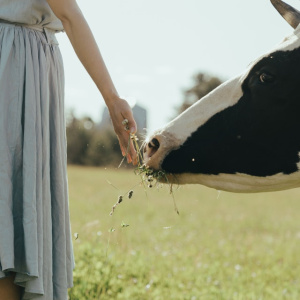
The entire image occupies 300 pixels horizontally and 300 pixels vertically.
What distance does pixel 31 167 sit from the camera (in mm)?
2529

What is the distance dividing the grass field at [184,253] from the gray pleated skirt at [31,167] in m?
0.36

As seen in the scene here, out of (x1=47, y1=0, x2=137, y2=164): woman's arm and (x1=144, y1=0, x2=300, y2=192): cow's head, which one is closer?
(x1=47, y1=0, x2=137, y2=164): woman's arm

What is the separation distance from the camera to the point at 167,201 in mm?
15656

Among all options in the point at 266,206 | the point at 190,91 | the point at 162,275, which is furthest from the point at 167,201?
the point at 190,91

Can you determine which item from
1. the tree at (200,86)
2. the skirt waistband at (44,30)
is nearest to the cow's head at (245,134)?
the skirt waistband at (44,30)

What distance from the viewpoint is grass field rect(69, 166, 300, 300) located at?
463 centimetres

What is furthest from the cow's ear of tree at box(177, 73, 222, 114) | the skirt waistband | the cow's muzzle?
tree at box(177, 73, 222, 114)

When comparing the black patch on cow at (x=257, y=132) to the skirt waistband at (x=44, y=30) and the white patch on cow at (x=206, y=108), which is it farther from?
the skirt waistband at (x=44, y=30)

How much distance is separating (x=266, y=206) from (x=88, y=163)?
1112 inches

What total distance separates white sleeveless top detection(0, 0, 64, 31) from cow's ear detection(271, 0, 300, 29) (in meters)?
1.39

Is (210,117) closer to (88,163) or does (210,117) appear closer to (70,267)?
(70,267)

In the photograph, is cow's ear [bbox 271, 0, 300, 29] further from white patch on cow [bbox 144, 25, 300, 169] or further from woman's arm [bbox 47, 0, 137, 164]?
woman's arm [bbox 47, 0, 137, 164]

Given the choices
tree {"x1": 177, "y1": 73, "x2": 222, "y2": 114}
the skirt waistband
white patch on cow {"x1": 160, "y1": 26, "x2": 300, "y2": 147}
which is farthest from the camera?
tree {"x1": 177, "y1": 73, "x2": 222, "y2": 114}

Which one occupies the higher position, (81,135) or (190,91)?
(190,91)
